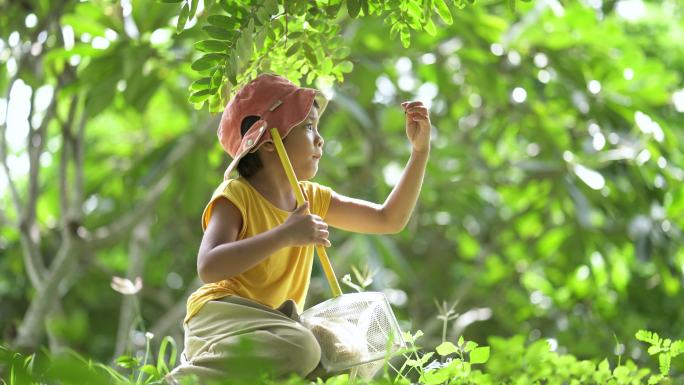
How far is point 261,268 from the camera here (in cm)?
136

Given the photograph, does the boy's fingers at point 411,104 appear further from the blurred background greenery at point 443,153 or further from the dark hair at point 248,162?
the blurred background greenery at point 443,153

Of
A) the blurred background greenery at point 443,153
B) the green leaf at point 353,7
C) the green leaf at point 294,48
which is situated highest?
the green leaf at point 353,7

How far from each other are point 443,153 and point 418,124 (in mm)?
1994

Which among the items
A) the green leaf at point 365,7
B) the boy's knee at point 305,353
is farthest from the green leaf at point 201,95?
the boy's knee at point 305,353

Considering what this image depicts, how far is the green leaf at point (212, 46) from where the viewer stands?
4.43ft

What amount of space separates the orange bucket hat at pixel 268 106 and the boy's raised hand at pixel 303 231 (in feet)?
0.64

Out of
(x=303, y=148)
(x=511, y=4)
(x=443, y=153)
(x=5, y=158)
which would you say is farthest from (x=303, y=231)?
(x=443, y=153)

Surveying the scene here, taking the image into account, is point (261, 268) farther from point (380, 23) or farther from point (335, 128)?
point (335, 128)

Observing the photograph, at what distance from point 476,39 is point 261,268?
1.98 metres

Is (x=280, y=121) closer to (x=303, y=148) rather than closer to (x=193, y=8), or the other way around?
(x=303, y=148)

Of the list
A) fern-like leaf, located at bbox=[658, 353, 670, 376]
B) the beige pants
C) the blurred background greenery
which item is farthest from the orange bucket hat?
the blurred background greenery

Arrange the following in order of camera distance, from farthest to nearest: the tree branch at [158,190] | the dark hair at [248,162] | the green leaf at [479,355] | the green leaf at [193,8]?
the tree branch at [158,190] → the dark hair at [248,162] → the green leaf at [193,8] → the green leaf at [479,355]

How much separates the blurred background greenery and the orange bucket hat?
1099 millimetres

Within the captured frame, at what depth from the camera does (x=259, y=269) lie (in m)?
1.36
